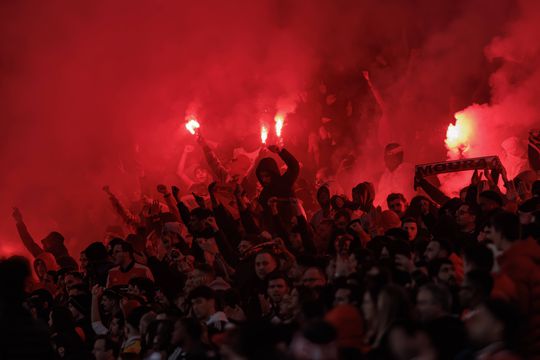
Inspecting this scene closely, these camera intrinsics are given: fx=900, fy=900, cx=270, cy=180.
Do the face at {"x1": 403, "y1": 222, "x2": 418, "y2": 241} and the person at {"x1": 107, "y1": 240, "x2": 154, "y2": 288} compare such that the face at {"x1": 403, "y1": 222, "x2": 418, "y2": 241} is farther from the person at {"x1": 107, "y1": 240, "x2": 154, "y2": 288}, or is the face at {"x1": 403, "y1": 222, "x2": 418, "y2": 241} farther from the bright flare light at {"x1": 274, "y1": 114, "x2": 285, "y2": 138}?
the bright flare light at {"x1": 274, "y1": 114, "x2": 285, "y2": 138}

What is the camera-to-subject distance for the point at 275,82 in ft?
66.1

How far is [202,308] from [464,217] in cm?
253

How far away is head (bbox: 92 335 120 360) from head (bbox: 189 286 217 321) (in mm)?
875

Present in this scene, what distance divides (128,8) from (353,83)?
6.02 m

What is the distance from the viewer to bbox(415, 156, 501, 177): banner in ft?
31.7

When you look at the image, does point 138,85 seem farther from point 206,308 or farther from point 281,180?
point 206,308

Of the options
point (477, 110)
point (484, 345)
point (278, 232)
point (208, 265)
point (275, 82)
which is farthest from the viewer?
point (275, 82)

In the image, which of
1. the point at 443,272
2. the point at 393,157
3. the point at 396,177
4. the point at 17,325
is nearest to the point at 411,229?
the point at 443,272

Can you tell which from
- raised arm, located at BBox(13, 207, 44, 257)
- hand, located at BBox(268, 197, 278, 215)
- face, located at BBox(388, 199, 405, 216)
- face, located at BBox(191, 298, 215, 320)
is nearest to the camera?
face, located at BBox(191, 298, 215, 320)

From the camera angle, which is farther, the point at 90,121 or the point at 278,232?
the point at 90,121

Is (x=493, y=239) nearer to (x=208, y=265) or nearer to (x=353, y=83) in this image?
(x=208, y=265)

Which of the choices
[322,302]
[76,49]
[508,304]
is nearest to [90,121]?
[76,49]

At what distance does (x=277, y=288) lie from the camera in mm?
6773

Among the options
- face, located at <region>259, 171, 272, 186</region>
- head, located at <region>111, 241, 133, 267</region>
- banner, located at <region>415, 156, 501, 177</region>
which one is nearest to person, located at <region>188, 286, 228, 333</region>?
head, located at <region>111, 241, 133, 267</region>
